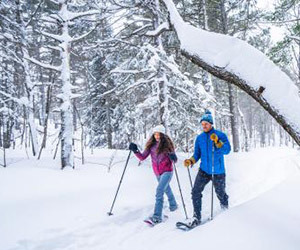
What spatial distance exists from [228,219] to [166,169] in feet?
7.05

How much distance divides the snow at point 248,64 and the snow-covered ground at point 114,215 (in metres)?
1.51

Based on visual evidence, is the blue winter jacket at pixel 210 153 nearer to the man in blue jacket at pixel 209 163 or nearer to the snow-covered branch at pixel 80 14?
the man in blue jacket at pixel 209 163

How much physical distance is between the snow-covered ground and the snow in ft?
4.96

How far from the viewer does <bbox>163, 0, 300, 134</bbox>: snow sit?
116 inches

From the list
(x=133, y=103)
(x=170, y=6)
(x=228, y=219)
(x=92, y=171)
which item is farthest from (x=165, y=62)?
(x=228, y=219)

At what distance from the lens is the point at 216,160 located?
5.14m

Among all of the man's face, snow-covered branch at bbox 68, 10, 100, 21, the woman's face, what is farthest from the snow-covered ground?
snow-covered branch at bbox 68, 10, 100, 21

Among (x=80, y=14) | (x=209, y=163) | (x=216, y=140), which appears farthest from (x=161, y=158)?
(x=80, y=14)

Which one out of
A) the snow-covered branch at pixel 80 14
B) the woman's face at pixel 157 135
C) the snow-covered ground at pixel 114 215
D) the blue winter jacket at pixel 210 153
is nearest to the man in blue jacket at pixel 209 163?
the blue winter jacket at pixel 210 153

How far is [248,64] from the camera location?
10.4 ft

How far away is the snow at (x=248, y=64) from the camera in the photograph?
9.66ft

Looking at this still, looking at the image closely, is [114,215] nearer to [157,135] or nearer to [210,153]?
[157,135]

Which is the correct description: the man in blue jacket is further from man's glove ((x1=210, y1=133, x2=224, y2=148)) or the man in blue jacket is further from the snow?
the snow

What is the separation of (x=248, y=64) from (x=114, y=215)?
13.7ft
